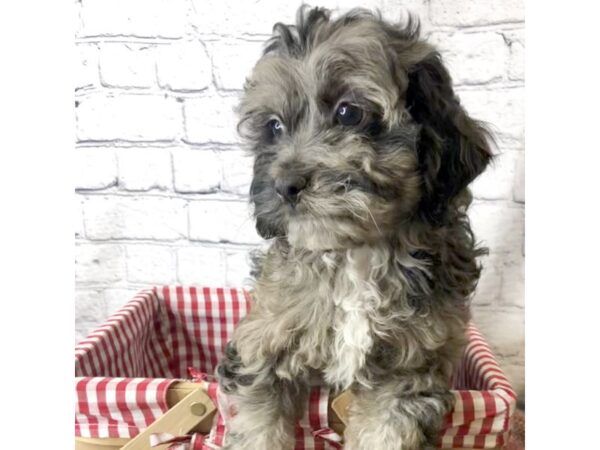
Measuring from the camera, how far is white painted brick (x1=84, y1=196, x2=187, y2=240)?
3.04m

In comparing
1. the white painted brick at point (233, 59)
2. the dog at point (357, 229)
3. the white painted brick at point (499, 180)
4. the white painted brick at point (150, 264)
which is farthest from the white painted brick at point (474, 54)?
the white painted brick at point (150, 264)

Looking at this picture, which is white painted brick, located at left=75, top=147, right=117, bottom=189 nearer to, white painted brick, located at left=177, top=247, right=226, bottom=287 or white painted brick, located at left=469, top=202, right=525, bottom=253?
white painted brick, located at left=177, top=247, right=226, bottom=287

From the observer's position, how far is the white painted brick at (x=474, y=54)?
2629mm

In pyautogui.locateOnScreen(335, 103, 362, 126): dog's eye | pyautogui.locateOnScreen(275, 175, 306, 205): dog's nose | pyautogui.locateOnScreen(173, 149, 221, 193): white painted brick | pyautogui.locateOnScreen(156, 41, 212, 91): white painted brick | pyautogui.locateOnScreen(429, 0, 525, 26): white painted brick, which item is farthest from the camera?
pyautogui.locateOnScreen(173, 149, 221, 193): white painted brick

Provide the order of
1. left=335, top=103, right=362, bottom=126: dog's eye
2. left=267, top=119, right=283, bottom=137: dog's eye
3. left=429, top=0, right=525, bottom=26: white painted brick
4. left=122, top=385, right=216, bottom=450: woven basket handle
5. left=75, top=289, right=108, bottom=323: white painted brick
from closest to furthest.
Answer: left=335, top=103, right=362, bottom=126: dog's eye < left=267, top=119, right=283, bottom=137: dog's eye < left=122, top=385, right=216, bottom=450: woven basket handle < left=429, top=0, right=525, bottom=26: white painted brick < left=75, top=289, right=108, bottom=323: white painted brick

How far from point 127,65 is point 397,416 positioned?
2115mm

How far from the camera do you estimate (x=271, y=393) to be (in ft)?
5.90

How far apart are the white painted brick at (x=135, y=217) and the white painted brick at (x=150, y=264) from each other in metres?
0.07

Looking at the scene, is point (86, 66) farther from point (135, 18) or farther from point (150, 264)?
point (150, 264)

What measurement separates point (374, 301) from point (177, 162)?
5.19 ft

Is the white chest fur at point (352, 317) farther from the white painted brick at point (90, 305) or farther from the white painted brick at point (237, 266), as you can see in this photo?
the white painted brick at point (90, 305)

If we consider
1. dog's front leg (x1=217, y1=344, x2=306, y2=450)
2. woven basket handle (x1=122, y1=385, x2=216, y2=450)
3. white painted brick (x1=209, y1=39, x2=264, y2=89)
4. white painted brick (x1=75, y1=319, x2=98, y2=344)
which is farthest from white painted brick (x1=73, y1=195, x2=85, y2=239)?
dog's front leg (x1=217, y1=344, x2=306, y2=450)

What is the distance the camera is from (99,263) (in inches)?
124

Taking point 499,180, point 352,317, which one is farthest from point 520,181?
point 352,317
